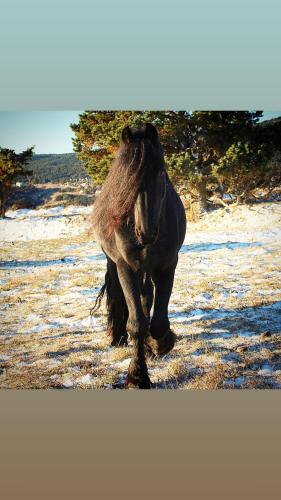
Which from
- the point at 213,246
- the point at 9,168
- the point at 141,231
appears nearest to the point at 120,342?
the point at 141,231

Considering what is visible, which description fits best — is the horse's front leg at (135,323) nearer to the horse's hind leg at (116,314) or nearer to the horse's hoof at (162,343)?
the horse's hoof at (162,343)

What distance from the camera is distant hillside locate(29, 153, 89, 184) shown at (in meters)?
3.09

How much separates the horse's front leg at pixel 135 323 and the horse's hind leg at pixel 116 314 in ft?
1.43

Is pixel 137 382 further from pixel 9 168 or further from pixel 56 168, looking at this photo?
pixel 9 168

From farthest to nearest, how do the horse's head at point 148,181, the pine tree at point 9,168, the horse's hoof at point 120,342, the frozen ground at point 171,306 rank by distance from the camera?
1. the pine tree at point 9,168
2. the horse's hoof at point 120,342
3. the frozen ground at point 171,306
4. the horse's head at point 148,181

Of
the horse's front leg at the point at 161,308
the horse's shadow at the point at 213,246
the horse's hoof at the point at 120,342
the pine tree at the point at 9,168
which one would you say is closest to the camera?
the horse's front leg at the point at 161,308

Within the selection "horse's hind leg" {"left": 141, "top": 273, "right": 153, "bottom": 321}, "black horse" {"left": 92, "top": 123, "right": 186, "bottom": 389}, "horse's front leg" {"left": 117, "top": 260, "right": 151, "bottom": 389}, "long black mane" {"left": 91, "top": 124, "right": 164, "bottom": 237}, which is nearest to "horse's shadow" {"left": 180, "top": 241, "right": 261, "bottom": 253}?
"black horse" {"left": 92, "top": 123, "right": 186, "bottom": 389}

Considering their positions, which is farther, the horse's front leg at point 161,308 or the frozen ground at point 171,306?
the frozen ground at point 171,306

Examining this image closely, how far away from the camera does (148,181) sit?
207 centimetres

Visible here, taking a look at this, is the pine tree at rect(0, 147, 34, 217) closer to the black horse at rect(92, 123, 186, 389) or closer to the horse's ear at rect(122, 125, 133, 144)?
the black horse at rect(92, 123, 186, 389)

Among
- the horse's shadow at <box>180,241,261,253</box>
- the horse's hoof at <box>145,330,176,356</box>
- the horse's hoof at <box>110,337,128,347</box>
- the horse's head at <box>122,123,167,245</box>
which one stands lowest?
the horse's hoof at <box>110,337,128,347</box>

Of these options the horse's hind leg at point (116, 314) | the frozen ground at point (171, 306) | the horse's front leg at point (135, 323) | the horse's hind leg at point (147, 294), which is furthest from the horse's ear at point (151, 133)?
the frozen ground at point (171, 306)

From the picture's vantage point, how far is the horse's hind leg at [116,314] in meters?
2.84

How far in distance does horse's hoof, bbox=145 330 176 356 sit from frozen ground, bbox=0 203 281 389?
130mm
